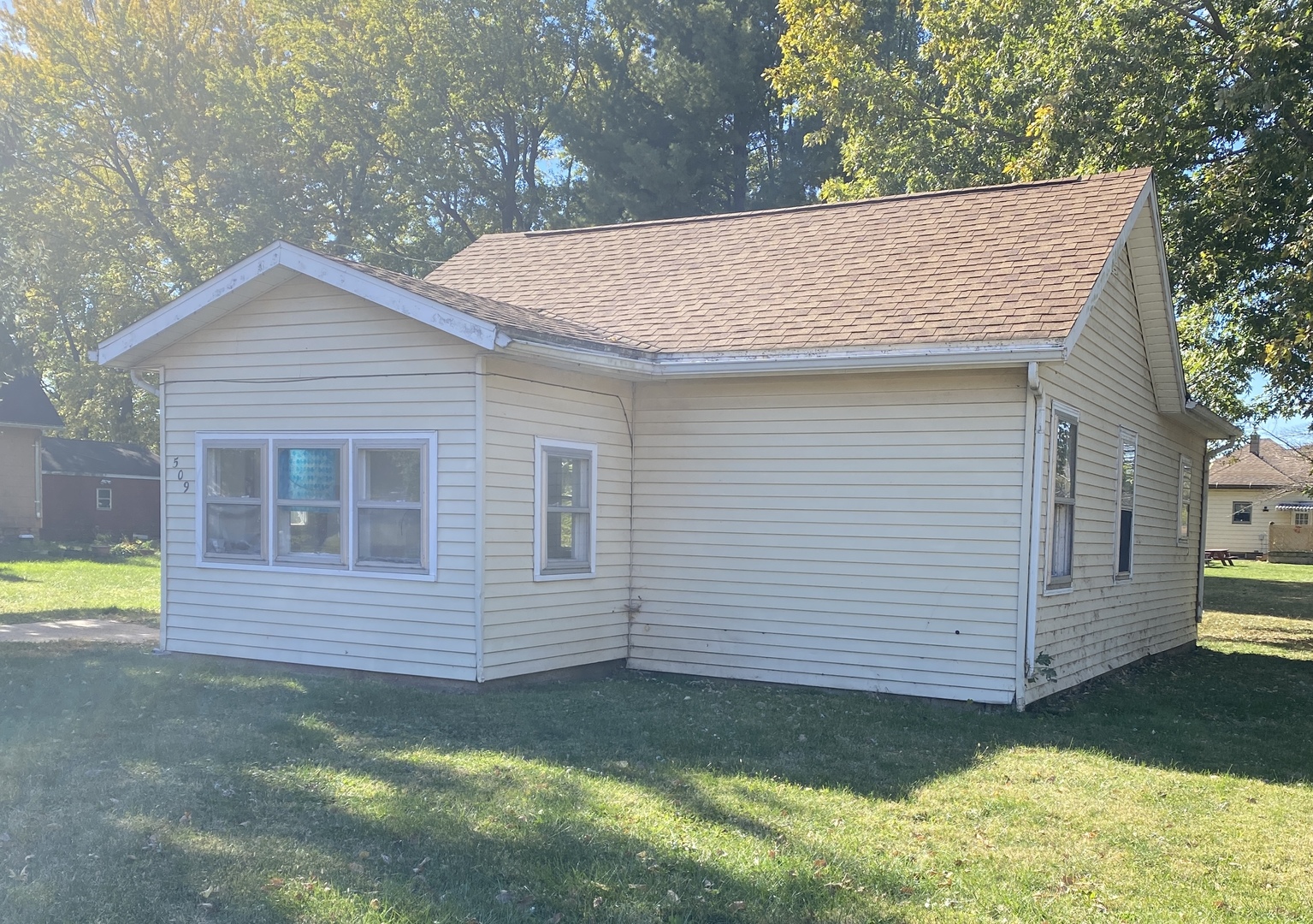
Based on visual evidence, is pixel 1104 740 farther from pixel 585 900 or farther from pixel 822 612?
pixel 585 900

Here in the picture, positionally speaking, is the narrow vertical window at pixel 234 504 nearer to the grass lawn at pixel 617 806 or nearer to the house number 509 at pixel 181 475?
the house number 509 at pixel 181 475

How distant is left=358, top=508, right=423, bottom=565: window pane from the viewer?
9.66 metres

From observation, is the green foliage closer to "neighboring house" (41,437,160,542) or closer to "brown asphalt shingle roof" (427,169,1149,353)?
"brown asphalt shingle roof" (427,169,1149,353)

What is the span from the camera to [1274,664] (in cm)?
1451

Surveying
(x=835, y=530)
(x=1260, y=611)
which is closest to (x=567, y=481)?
(x=835, y=530)

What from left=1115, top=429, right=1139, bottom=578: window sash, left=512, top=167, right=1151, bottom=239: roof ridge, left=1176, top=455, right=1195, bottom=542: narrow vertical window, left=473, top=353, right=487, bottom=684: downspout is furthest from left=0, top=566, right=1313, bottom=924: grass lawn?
left=1176, top=455, right=1195, bottom=542: narrow vertical window

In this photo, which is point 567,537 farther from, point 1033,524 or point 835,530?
point 1033,524

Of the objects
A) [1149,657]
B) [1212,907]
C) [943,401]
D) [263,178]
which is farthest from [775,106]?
[1212,907]

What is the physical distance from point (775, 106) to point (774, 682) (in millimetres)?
23559

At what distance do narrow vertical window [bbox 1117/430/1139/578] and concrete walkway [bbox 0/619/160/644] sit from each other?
10858 mm

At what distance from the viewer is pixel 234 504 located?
10.6 m

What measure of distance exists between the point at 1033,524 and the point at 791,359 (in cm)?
249

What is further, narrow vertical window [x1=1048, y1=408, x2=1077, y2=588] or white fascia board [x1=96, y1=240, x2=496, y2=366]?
narrow vertical window [x1=1048, y1=408, x2=1077, y2=588]

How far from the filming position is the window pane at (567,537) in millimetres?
10195
